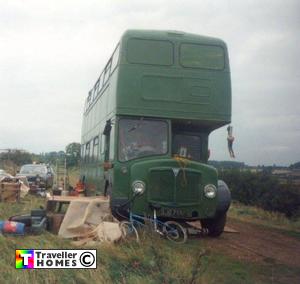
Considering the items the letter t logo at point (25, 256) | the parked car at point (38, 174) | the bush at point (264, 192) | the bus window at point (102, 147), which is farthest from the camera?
the parked car at point (38, 174)

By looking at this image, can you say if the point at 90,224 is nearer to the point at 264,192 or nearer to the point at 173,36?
the point at 173,36

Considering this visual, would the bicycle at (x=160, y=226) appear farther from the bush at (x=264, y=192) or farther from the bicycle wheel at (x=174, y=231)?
the bush at (x=264, y=192)

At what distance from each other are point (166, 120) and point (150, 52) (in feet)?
4.74

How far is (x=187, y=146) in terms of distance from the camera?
1180 centimetres

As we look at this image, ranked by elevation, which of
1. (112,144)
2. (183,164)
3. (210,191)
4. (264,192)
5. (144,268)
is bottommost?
(144,268)

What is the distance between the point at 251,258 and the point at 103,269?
124 inches

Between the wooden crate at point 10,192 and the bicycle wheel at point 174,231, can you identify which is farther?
the wooden crate at point 10,192

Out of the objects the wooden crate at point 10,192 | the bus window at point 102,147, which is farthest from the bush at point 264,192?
the bus window at point 102,147

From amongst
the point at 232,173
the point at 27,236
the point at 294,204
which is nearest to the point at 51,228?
the point at 27,236

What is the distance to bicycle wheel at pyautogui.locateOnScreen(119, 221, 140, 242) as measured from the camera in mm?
8634

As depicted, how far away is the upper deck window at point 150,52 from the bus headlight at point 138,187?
246cm

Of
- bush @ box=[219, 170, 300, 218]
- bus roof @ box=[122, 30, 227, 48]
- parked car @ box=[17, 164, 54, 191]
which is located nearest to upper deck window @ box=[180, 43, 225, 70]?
bus roof @ box=[122, 30, 227, 48]

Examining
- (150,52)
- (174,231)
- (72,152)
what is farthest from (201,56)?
(72,152)

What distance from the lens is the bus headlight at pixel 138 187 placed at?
10.4 m
